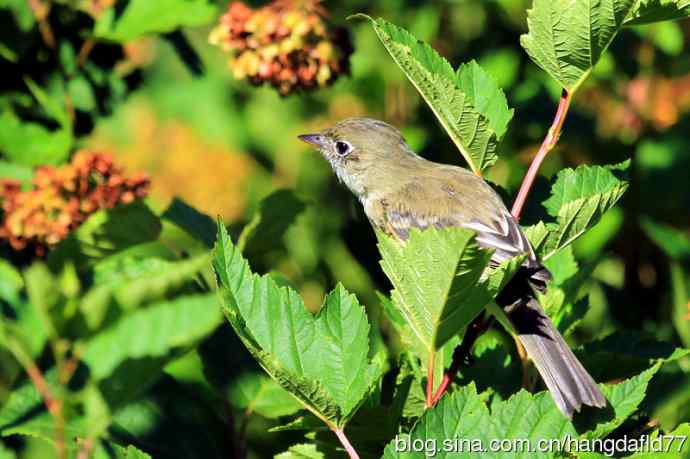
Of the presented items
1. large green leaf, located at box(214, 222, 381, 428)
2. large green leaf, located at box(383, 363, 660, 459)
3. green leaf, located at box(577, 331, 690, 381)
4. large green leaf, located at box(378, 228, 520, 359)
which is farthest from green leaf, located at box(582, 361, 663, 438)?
large green leaf, located at box(214, 222, 381, 428)

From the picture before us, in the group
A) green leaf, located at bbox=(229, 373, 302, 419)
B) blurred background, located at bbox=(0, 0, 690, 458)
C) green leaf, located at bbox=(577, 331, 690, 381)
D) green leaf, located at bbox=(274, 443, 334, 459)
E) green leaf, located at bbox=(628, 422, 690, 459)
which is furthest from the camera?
blurred background, located at bbox=(0, 0, 690, 458)

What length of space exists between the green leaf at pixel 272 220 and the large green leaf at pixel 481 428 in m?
1.11

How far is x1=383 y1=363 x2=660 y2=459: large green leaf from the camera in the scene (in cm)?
202

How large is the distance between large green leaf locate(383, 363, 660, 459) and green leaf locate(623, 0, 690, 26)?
834 mm

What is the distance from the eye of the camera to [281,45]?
354 cm

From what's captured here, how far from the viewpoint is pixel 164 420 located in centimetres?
274

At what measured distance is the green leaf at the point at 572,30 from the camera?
2111 millimetres

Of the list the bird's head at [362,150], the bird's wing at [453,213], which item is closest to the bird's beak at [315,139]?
the bird's head at [362,150]

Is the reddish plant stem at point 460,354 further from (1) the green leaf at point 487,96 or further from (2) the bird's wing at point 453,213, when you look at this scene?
(1) the green leaf at point 487,96

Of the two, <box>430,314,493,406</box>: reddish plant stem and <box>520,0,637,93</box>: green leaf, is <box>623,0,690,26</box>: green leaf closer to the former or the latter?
<box>520,0,637,93</box>: green leaf

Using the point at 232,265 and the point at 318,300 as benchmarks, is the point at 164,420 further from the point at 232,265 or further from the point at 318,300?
the point at 318,300

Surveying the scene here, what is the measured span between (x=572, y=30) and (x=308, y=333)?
86 centimetres

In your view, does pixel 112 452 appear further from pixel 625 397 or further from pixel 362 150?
pixel 362 150

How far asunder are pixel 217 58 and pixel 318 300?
2491mm
